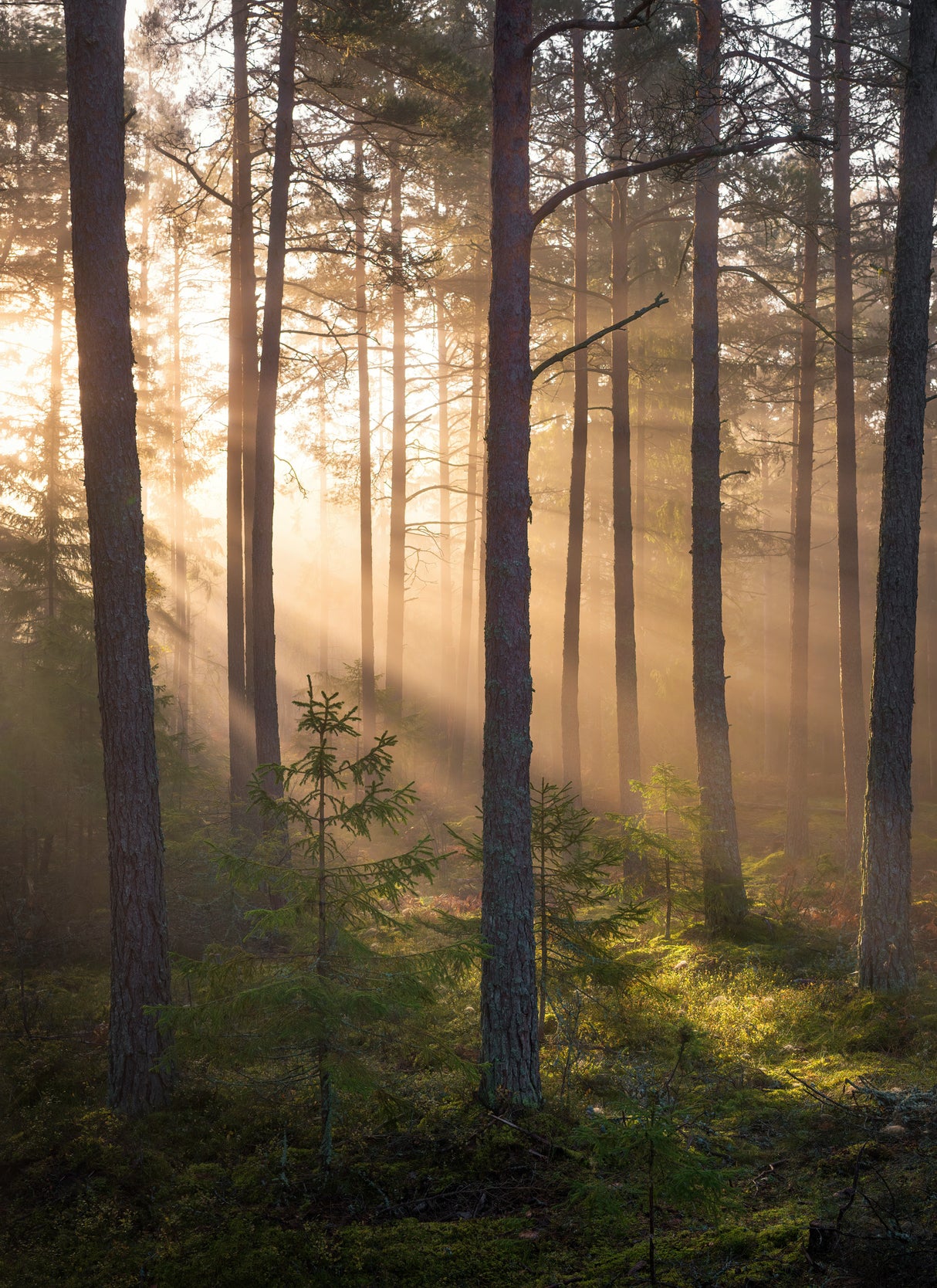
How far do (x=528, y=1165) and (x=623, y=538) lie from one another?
11.4m

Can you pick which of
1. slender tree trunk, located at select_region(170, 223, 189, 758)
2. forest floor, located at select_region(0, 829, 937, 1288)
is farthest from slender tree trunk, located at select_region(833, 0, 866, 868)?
slender tree trunk, located at select_region(170, 223, 189, 758)

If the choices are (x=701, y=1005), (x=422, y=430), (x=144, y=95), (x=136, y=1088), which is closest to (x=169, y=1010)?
(x=136, y=1088)

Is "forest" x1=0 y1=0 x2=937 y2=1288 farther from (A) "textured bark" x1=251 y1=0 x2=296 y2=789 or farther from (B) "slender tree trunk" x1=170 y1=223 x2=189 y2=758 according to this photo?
(B) "slender tree trunk" x1=170 y1=223 x2=189 y2=758

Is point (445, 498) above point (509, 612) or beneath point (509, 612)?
above

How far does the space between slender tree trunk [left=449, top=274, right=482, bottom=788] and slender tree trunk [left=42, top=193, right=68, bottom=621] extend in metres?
9.21

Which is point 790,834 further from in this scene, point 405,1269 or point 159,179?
point 159,179

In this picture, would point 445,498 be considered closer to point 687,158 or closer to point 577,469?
point 577,469

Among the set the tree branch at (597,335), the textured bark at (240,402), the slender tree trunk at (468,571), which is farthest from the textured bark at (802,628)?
the tree branch at (597,335)

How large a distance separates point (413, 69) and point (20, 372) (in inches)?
412

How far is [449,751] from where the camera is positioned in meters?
24.8

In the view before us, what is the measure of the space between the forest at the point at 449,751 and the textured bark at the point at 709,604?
7 centimetres

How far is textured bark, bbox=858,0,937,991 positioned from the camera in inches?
329

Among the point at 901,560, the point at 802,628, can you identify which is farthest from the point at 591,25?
the point at 802,628

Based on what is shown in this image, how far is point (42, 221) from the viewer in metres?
16.4
